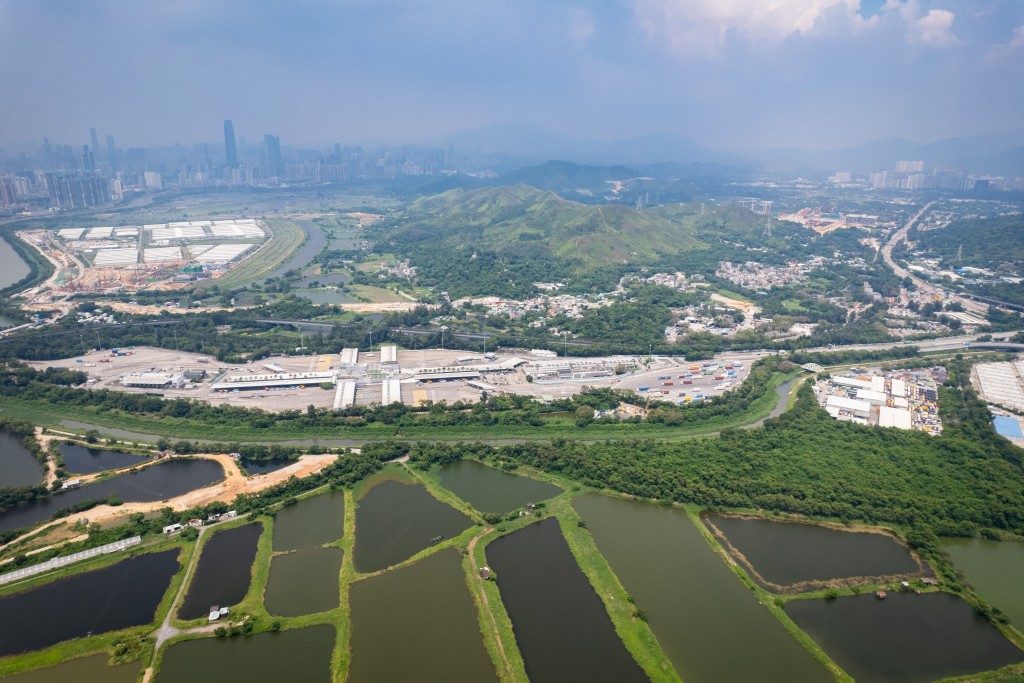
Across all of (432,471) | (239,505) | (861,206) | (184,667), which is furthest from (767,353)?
(861,206)

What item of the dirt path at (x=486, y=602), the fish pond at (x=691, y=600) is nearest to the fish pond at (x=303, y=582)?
the dirt path at (x=486, y=602)

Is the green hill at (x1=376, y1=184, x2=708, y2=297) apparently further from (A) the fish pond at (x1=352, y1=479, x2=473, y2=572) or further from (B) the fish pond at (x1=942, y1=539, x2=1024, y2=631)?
(B) the fish pond at (x1=942, y1=539, x2=1024, y2=631)

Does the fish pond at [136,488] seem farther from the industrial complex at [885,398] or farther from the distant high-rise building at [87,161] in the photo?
the distant high-rise building at [87,161]

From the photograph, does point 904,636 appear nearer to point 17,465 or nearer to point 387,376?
point 387,376

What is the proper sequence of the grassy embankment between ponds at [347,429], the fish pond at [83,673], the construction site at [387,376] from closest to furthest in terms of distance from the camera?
the fish pond at [83,673] < the grassy embankment between ponds at [347,429] < the construction site at [387,376]

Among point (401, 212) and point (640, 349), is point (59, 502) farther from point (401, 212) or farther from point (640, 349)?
point (401, 212)
